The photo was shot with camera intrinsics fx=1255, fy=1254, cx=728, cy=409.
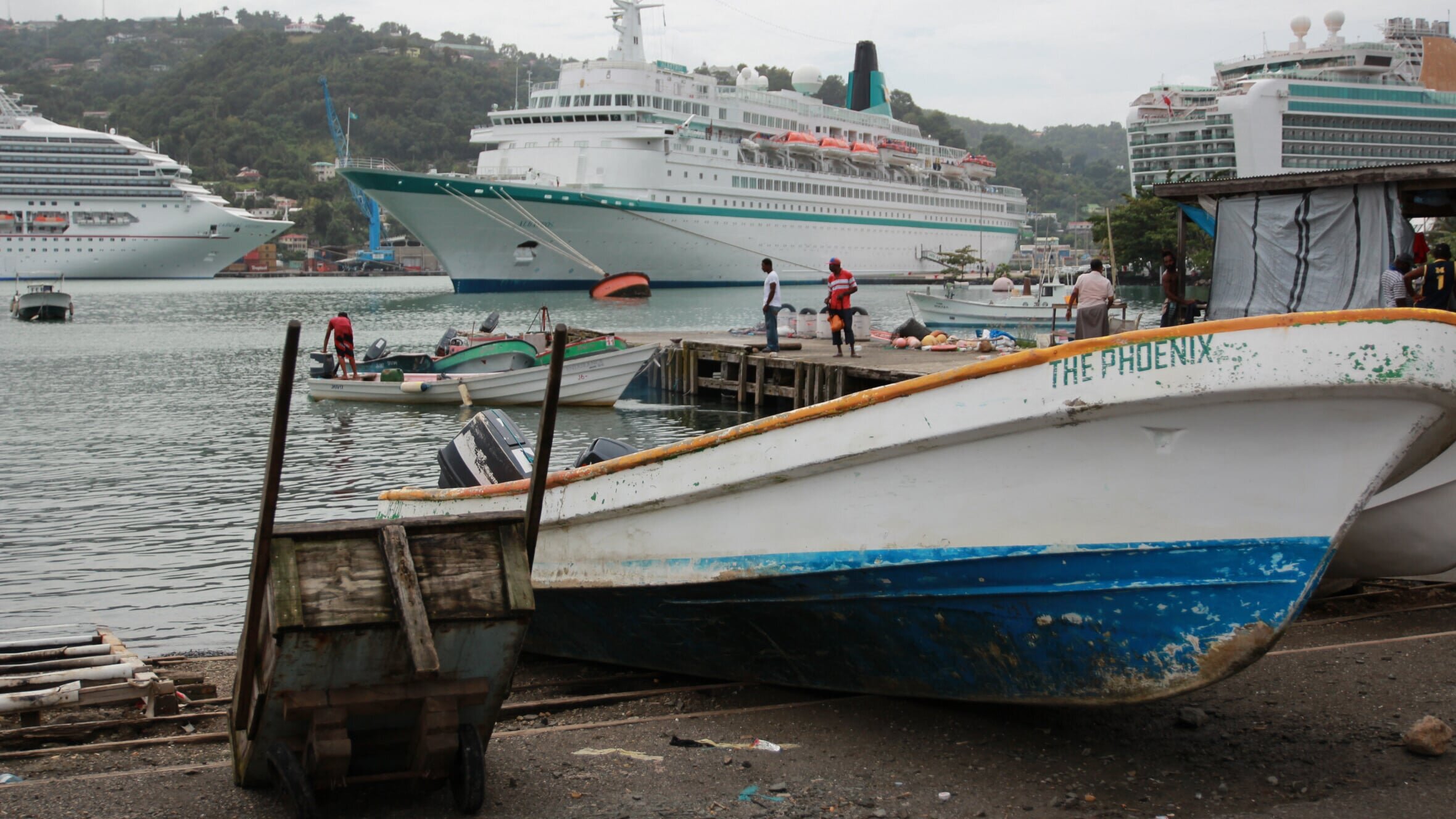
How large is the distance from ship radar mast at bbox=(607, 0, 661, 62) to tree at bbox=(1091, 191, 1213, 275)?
27792 mm

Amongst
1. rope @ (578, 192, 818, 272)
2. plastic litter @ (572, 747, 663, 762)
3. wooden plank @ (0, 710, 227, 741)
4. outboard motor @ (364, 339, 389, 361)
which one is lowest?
wooden plank @ (0, 710, 227, 741)

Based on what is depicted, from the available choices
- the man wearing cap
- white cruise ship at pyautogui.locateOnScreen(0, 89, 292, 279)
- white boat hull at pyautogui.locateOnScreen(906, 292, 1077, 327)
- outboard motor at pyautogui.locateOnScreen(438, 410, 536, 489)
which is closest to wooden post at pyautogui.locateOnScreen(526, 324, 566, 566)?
outboard motor at pyautogui.locateOnScreen(438, 410, 536, 489)

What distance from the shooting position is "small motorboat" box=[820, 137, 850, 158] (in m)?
80.1

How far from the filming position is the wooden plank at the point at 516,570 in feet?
13.6

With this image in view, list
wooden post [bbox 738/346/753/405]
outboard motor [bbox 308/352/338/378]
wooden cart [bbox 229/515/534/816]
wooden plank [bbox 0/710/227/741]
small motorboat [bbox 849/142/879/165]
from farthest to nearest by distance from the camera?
small motorboat [bbox 849/142/879/165], outboard motor [bbox 308/352/338/378], wooden post [bbox 738/346/753/405], wooden plank [bbox 0/710/227/741], wooden cart [bbox 229/515/534/816]

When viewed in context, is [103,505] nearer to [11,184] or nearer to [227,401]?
[227,401]

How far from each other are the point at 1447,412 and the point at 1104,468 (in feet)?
3.65

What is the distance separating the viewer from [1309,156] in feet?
322

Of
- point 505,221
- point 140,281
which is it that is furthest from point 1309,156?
point 140,281

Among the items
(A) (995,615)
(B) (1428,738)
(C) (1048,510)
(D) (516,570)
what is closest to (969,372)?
(C) (1048,510)

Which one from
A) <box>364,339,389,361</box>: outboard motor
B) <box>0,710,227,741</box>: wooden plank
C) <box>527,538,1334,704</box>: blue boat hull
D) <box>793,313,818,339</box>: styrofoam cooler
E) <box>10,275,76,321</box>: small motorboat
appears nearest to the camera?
<box>527,538,1334,704</box>: blue boat hull

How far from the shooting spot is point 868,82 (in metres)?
107

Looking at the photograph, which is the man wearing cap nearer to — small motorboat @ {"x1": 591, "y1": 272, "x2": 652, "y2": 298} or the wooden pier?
the wooden pier

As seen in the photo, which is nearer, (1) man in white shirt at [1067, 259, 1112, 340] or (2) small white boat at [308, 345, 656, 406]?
(1) man in white shirt at [1067, 259, 1112, 340]
